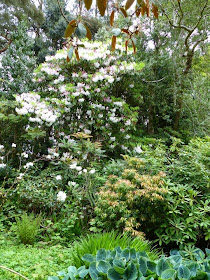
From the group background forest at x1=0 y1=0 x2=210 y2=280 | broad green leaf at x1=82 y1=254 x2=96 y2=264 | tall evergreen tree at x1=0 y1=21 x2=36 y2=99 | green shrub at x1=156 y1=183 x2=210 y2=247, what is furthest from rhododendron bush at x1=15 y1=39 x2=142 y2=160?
broad green leaf at x1=82 y1=254 x2=96 y2=264

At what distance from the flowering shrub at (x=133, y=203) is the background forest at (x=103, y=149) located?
0.01m

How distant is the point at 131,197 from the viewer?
2.61m

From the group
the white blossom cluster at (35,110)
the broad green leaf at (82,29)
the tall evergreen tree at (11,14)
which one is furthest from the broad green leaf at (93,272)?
the tall evergreen tree at (11,14)

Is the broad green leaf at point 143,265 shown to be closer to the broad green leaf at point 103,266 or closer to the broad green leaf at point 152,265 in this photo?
the broad green leaf at point 152,265

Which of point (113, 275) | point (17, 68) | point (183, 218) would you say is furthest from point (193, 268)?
point (17, 68)

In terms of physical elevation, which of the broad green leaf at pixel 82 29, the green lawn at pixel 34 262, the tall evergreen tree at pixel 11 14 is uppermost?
the tall evergreen tree at pixel 11 14

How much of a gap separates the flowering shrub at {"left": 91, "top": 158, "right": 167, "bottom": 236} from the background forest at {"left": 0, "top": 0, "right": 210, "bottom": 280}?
0.01m

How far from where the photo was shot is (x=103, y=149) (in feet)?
16.0

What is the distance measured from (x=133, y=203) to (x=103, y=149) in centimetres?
224

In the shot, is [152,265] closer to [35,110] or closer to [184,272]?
[184,272]

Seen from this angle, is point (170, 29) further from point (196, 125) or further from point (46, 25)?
point (46, 25)

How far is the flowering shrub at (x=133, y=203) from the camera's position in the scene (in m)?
2.56

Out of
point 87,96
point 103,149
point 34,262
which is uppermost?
point 87,96

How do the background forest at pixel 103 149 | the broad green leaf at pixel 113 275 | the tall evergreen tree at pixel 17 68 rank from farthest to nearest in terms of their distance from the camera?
the tall evergreen tree at pixel 17 68
the background forest at pixel 103 149
the broad green leaf at pixel 113 275
